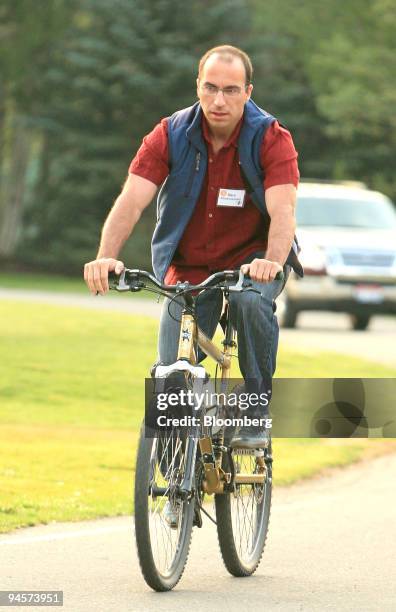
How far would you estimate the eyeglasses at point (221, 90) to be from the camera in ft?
22.3

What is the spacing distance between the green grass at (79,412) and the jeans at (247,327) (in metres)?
1.76

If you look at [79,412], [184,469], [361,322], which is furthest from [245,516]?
[361,322]

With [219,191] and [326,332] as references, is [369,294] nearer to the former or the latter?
[326,332]

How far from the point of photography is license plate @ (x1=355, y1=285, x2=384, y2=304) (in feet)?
77.0

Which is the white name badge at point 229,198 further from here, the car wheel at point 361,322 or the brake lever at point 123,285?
the car wheel at point 361,322

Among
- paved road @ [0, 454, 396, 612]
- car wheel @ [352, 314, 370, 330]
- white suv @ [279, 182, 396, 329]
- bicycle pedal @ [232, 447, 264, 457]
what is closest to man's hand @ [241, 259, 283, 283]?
bicycle pedal @ [232, 447, 264, 457]

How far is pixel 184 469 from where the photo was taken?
6.60 meters

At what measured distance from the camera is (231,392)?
7.03 metres

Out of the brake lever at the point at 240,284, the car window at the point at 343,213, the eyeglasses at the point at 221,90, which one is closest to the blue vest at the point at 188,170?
the eyeglasses at the point at 221,90

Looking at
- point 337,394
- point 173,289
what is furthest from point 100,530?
point 337,394

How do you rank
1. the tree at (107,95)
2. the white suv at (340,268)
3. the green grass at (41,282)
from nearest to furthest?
1. the white suv at (340,268)
2. the green grass at (41,282)
3. the tree at (107,95)

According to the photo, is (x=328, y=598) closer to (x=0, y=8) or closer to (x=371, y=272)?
(x=371, y=272)

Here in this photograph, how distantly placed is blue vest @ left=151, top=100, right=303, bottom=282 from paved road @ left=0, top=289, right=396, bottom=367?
1207 cm

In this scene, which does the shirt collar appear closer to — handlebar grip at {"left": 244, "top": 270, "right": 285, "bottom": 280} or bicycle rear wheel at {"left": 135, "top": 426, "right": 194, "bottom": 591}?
handlebar grip at {"left": 244, "top": 270, "right": 285, "bottom": 280}
